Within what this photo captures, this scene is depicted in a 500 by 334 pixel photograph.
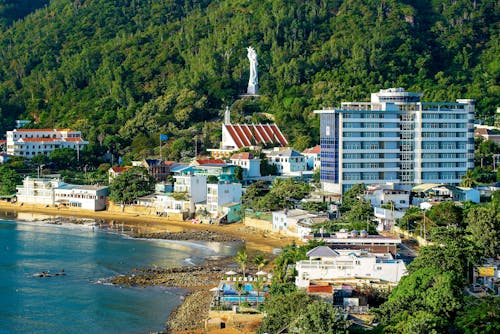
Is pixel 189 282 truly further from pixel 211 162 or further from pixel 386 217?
pixel 211 162

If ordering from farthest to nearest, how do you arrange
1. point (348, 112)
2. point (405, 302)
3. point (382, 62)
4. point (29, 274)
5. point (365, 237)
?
point (382, 62)
point (348, 112)
point (29, 274)
point (365, 237)
point (405, 302)

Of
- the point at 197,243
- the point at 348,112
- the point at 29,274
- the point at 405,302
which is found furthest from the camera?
the point at 348,112

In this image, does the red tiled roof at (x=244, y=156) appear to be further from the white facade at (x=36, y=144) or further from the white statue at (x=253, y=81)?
the white statue at (x=253, y=81)

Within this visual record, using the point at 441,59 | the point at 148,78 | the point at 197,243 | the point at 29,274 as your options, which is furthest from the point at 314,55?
the point at 29,274

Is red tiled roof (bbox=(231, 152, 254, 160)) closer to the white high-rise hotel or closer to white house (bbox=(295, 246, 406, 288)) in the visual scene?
the white high-rise hotel

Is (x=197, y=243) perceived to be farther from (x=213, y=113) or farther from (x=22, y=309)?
(x=213, y=113)

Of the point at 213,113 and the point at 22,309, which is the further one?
the point at 213,113

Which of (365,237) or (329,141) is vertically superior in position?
(329,141)
